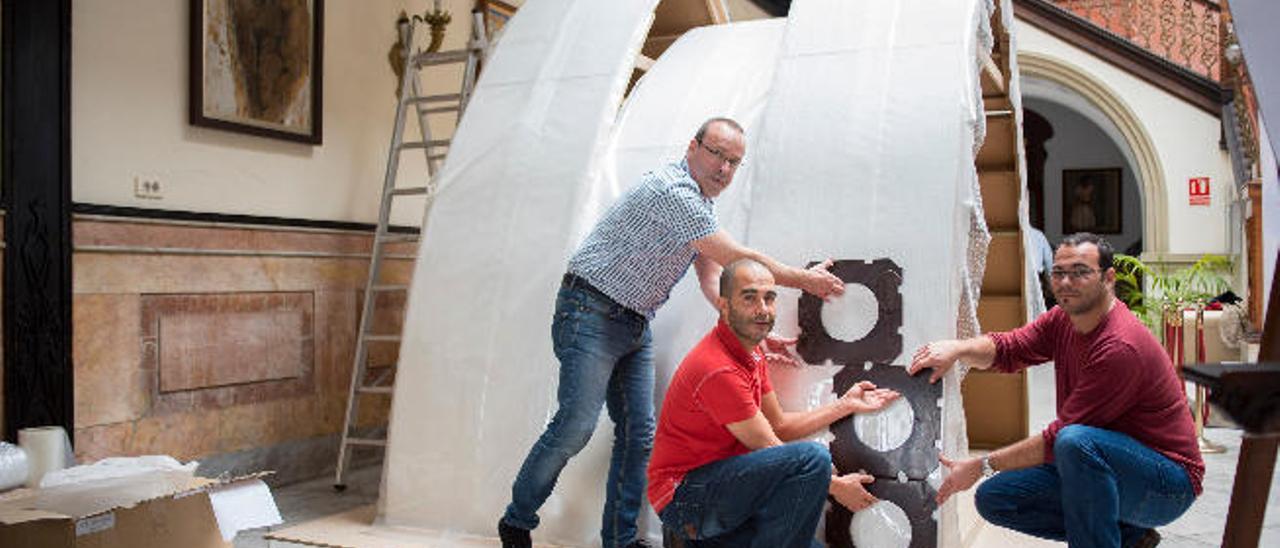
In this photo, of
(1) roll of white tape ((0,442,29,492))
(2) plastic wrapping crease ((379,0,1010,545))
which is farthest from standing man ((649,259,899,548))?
(1) roll of white tape ((0,442,29,492))

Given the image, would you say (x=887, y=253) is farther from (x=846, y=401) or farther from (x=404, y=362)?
(x=404, y=362)

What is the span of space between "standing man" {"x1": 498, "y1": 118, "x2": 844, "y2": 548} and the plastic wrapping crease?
0.29 metres

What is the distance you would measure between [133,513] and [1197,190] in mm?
9141

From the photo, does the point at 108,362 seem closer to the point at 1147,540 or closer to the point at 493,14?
the point at 493,14

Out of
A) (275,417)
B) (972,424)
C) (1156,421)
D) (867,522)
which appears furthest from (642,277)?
(972,424)

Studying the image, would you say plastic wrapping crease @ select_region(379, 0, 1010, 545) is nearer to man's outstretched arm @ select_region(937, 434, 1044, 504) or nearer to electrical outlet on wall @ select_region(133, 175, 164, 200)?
man's outstretched arm @ select_region(937, 434, 1044, 504)

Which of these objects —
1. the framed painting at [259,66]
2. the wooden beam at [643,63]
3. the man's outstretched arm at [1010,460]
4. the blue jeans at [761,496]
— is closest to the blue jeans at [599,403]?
the blue jeans at [761,496]

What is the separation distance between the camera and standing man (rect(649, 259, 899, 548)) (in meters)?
2.83

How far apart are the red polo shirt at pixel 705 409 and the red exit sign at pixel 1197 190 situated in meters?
7.98

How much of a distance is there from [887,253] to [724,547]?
3.74ft

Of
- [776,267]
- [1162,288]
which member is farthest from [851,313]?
[1162,288]

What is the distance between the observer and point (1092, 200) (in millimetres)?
14195

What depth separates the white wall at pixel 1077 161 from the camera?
1410cm

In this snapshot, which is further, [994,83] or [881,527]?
[994,83]
